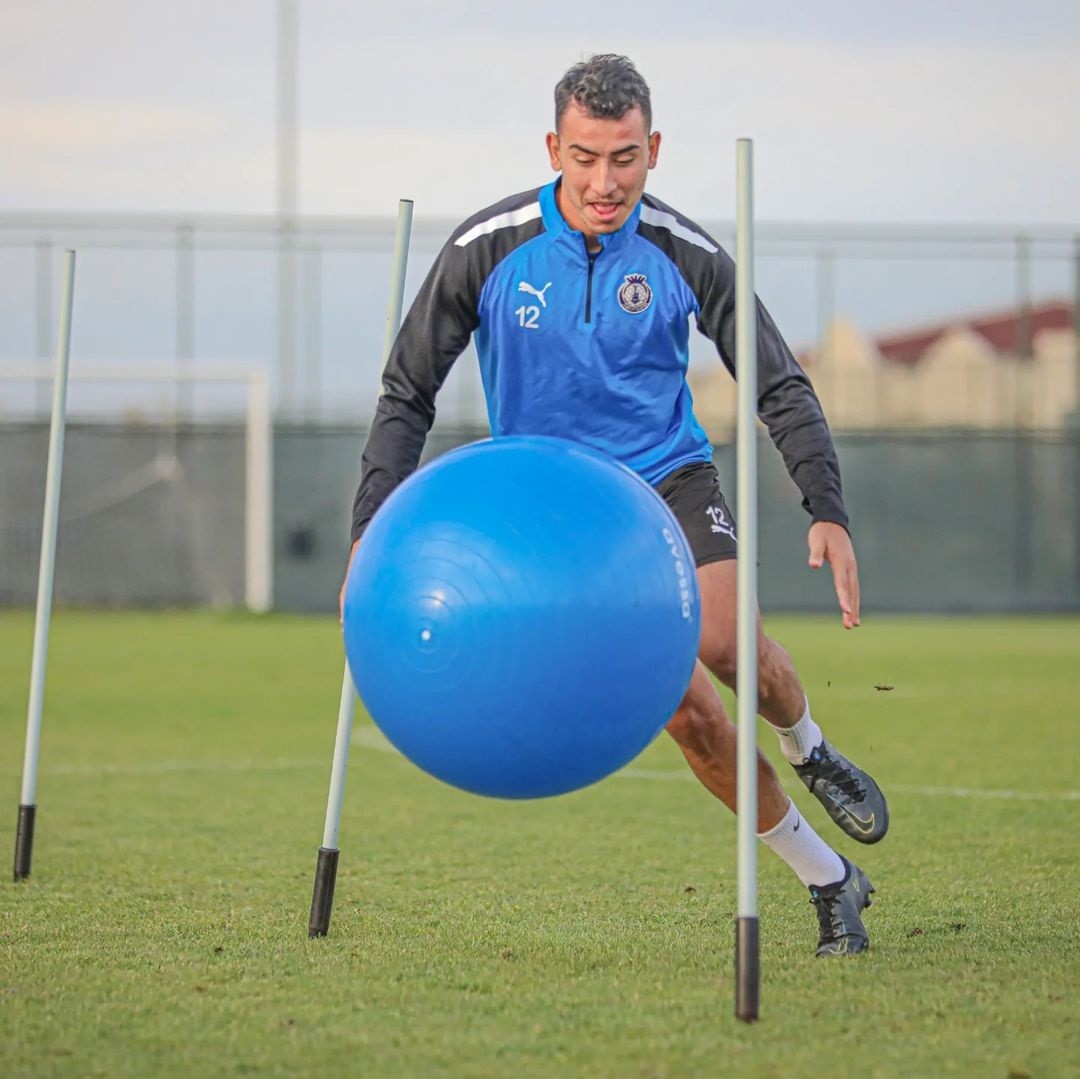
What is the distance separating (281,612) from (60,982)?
19.9 meters

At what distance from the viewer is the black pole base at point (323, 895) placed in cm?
521

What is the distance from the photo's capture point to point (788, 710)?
197 inches

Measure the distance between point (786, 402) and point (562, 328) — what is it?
662 millimetres

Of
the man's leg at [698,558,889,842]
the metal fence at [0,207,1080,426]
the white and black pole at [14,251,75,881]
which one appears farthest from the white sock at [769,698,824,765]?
the metal fence at [0,207,1080,426]

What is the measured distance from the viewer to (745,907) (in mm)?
4070

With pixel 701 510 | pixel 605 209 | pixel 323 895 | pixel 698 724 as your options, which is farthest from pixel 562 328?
pixel 323 895

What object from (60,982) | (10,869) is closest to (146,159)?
(10,869)

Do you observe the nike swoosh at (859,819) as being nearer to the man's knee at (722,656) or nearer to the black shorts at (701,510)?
the man's knee at (722,656)

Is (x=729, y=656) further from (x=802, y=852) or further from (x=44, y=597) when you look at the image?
(x=44, y=597)

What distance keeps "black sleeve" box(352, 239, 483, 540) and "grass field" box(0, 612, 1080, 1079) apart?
1.29 meters

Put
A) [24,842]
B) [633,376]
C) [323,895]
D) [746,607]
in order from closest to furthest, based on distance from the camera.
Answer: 1. [746,607]
2. [633,376]
3. [323,895]
4. [24,842]

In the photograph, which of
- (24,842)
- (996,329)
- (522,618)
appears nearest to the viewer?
(522,618)

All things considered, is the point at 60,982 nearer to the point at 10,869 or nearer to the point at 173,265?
the point at 10,869

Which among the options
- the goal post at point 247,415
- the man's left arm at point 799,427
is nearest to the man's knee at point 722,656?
the man's left arm at point 799,427
